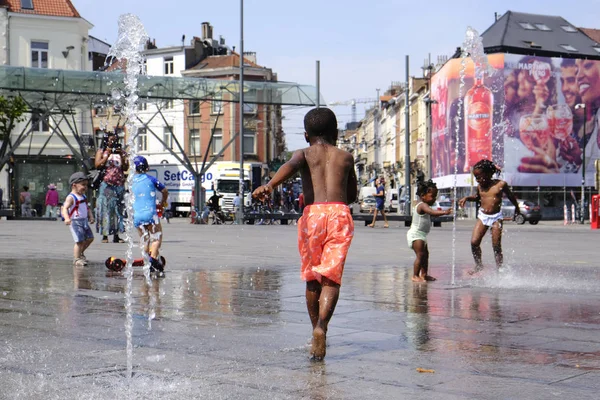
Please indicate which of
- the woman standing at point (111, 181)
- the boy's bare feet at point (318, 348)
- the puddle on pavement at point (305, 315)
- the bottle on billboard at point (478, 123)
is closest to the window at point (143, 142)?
the bottle on billboard at point (478, 123)

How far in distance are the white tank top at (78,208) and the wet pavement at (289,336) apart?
2.97ft

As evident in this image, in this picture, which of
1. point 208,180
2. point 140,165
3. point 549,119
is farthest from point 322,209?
point 549,119

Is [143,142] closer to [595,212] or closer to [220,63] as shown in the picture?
[220,63]

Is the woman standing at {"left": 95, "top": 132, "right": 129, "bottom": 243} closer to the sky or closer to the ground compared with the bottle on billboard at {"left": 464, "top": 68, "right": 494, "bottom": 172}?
closer to the ground

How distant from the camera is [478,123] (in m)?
62.1

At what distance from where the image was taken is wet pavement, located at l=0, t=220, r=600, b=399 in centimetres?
474

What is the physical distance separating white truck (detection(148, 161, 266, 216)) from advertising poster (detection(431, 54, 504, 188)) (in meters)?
12.8

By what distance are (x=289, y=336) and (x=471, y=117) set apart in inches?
2260

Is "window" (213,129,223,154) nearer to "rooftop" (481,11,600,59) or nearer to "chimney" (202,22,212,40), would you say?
"chimney" (202,22,212,40)

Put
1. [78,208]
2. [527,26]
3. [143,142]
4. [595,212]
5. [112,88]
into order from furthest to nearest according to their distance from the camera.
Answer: [143,142], [527,26], [595,212], [112,88], [78,208]

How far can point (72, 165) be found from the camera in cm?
4469

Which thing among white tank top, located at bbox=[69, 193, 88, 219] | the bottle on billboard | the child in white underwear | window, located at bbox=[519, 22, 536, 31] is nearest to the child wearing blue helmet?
white tank top, located at bbox=[69, 193, 88, 219]

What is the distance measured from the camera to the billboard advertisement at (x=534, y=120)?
60250 mm

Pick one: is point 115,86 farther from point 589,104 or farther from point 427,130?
point 427,130
